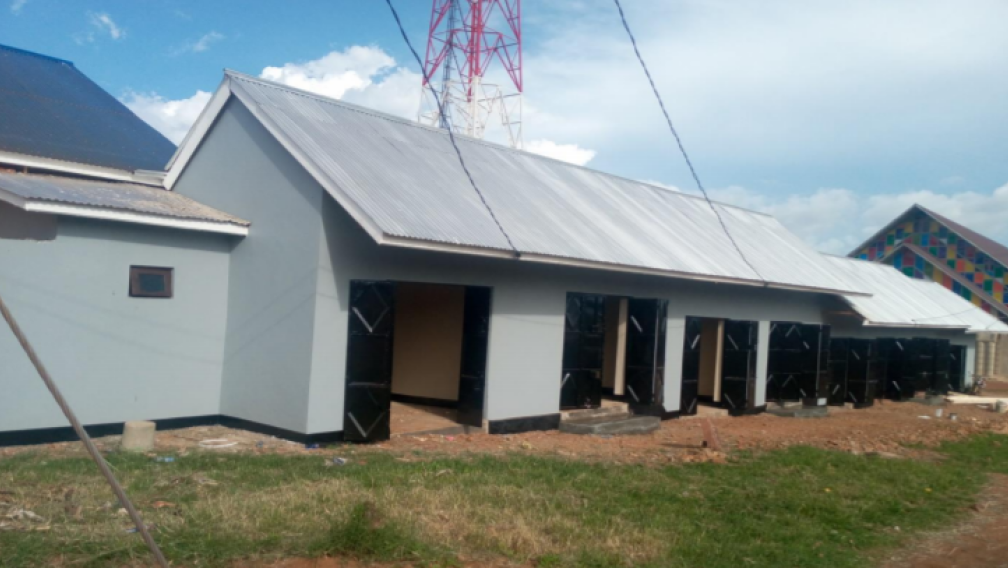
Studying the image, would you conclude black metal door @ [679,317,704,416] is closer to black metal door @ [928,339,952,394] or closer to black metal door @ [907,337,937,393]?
black metal door @ [907,337,937,393]

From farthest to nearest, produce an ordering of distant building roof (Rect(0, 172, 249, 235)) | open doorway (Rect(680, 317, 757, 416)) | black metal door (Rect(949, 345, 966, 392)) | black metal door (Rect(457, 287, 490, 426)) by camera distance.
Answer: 1. black metal door (Rect(949, 345, 966, 392))
2. open doorway (Rect(680, 317, 757, 416))
3. black metal door (Rect(457, 287, 490, 426))
4. distant building roof (Rect(0, 172, 249, 235))

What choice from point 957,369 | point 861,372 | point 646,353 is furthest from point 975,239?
point 646,353

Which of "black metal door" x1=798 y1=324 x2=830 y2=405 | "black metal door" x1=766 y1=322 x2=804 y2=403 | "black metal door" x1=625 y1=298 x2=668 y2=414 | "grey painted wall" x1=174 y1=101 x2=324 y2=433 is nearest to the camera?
"grey painted wall" x1=174 y1=101 x2=324 y2=433

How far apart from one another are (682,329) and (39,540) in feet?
41.1

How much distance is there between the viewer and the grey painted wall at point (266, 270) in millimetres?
10719

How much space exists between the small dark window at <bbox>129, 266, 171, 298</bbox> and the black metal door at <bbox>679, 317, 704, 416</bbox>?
31.2 ft

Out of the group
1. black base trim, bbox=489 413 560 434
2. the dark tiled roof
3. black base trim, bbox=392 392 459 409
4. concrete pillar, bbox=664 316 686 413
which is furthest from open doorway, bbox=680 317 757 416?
the dark tiled roof

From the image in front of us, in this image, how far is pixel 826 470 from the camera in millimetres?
10773

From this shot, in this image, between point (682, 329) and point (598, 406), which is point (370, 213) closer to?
point (598, 406)

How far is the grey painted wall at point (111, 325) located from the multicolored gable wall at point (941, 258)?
34.5 meters

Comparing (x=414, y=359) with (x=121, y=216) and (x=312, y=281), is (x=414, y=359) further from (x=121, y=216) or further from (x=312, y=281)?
(x=121, y=216)

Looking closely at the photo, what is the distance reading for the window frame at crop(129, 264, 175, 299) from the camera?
10789 millimetres

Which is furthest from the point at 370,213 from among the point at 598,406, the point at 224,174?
the point at 598,406

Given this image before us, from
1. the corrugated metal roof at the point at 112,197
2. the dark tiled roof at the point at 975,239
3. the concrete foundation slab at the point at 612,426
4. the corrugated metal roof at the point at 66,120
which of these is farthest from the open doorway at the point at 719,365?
the dark tiled roof at the point at 975,239
